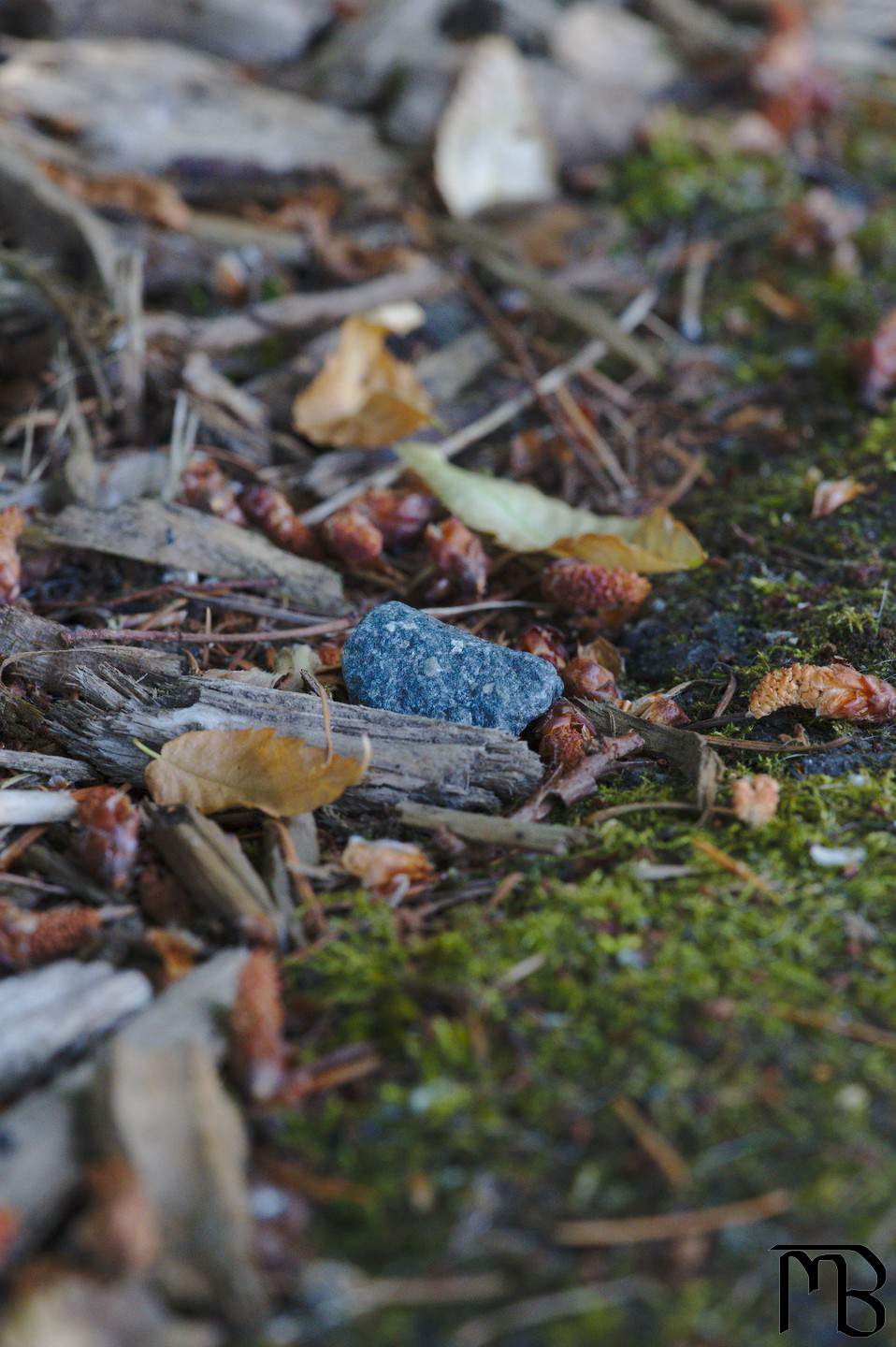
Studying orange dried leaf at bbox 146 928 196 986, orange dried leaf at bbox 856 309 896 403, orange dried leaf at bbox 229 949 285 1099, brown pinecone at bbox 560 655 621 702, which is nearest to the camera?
orange dried leaf at bbox 229 949 285 1099

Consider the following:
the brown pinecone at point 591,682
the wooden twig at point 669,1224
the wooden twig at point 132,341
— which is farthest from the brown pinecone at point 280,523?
the wooden twig at point 669,1224

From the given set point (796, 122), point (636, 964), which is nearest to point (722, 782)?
point (636, 964)

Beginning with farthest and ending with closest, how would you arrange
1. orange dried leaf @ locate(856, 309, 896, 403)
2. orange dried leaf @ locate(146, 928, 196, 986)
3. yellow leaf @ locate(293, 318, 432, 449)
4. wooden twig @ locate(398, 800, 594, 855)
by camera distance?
1. orange dried leaf @ locate(856, 309, 896, 403)
2. yellow leaf @ locate(293, 318, 432, 449)
3. wooden twig @ locate(398, 800, 594, 855)
4. orange dried leaf @ locate(146, 928, 196, 986)

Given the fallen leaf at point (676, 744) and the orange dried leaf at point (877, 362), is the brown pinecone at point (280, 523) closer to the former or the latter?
the fallen leaf at point (676, 744)

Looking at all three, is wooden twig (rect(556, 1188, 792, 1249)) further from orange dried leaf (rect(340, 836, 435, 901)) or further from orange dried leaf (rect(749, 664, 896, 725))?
orange dried leaf (rect(749, 664, 896, 725))

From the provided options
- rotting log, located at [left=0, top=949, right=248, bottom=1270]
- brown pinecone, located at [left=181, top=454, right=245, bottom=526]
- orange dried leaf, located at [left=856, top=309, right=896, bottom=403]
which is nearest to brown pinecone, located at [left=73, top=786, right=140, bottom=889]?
rotting log, located at [left=0, top=949, right=248, bottom=1270]
